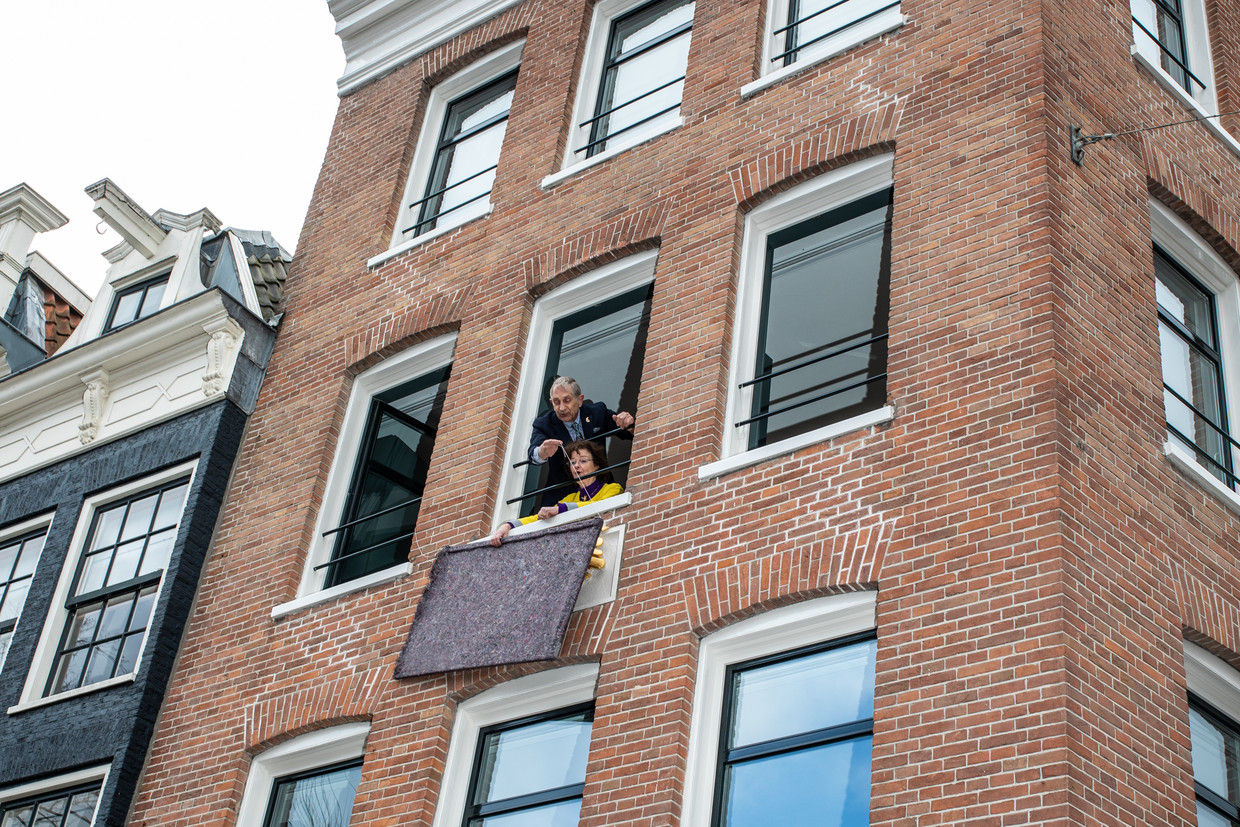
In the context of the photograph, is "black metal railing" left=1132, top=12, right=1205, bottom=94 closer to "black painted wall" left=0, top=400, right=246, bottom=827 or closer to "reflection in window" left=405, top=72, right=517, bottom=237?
"reflection in window" left=405, top=72, right=517, bottom=237

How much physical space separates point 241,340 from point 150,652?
11.1ft

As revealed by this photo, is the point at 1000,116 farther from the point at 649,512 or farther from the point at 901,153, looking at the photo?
the point at 649,512

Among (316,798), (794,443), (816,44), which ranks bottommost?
(316,798)

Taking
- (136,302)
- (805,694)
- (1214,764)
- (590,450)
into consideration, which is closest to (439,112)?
(136,302)

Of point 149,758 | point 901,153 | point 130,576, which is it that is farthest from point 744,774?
point 130,576

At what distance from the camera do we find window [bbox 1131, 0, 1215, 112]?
511 inches

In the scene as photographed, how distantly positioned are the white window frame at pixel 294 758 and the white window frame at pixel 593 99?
5355 millimetres

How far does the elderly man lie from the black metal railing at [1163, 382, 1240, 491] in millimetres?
4019

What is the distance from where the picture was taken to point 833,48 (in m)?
12.5

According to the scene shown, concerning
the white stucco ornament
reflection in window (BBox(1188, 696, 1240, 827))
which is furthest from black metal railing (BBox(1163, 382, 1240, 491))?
the white stucco ornament

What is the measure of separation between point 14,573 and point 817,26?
9.63 meters

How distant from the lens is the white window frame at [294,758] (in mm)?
11445

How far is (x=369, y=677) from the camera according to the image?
37.3ft

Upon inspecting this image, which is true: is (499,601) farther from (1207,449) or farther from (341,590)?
(1207,449)
